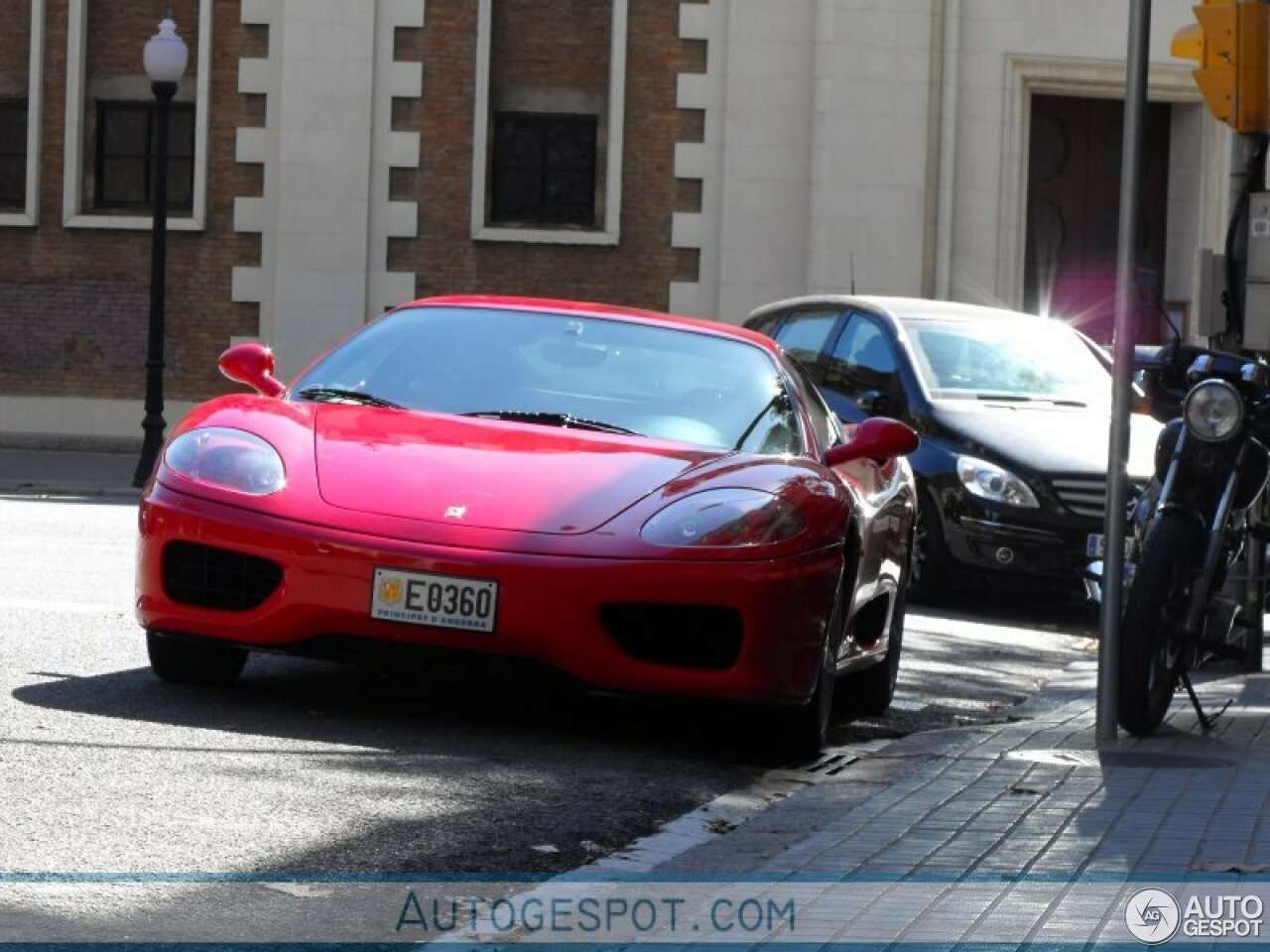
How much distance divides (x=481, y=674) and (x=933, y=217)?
20.1 m

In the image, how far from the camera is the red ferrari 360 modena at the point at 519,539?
23.2ft

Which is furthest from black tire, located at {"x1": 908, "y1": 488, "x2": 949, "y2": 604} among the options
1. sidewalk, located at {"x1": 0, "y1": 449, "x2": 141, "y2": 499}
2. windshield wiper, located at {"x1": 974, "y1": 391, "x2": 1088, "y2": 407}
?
sidewalk, located at {"x1": 0, "y1": 449, "x2": 141, "y2": 499}

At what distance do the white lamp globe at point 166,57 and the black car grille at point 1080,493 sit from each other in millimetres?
11629

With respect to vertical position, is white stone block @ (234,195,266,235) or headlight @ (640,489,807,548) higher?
white stone block @ (234,195,266,235)

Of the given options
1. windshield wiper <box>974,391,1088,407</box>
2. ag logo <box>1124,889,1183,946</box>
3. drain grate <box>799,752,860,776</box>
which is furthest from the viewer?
windshield wiper <box>974,391,1088,407</box>

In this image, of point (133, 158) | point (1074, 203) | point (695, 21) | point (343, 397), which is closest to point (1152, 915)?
point (343, 397)

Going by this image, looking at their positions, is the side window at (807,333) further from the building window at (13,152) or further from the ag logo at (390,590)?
the building window at (13,152)

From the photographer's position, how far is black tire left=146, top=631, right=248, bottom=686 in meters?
7.73

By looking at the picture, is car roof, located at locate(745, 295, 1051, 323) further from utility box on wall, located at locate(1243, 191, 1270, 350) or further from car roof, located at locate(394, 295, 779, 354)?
car roof, located at locate(394, 295, 779, 354)

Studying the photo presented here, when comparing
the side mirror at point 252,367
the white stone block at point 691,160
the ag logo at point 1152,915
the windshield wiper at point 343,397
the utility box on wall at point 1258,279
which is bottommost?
the ag logo at point 1152,915

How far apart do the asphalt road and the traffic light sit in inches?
91.9

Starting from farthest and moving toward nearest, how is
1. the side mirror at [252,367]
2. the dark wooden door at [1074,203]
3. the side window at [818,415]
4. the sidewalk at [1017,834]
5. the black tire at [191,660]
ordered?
the dark wooden door at [1074,203] < the side mirror at [252,367] < the side window at [818,415] < the black tire at [191,660] < the sidewalk at [1017,834]

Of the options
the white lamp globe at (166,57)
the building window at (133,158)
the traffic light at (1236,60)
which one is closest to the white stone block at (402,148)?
the building window at (133,158)

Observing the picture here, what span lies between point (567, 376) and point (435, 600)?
150 cm
